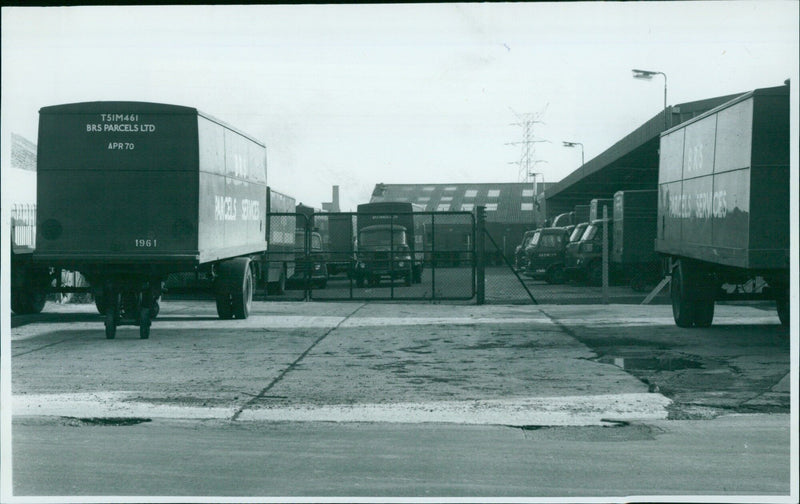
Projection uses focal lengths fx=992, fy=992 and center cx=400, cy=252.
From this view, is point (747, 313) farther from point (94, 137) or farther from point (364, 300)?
point (94, 137)

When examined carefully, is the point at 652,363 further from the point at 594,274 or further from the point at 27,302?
the point at 594,274

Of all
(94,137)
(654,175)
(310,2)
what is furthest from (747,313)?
(654,175)

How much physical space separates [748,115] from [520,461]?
7.69 metres

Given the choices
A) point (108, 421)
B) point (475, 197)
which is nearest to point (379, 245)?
point (108, 421)

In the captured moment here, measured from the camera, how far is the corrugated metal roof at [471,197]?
72375 millimetres

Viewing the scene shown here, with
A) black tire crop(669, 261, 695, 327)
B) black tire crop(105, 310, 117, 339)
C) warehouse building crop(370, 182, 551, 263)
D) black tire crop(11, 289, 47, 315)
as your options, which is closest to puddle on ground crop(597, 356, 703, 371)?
black tire crop(669, 261, 695, 327)

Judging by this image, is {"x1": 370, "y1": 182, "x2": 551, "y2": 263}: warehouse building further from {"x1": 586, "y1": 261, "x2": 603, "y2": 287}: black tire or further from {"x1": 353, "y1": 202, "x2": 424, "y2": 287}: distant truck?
{"x1": 586, "y1": 261, "x2": 603, "y2": 287}: black tire

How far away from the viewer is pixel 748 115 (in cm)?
1301

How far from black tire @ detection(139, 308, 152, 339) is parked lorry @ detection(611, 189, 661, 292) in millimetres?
16621

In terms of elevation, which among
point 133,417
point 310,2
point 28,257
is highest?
point 310,2

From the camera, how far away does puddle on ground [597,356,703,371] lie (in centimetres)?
1209

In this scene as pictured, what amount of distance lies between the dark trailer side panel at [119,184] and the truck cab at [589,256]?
18.3 m

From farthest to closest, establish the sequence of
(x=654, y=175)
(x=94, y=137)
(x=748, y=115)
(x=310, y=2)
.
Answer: (x=654, y=175) → (x=94, y=137) → (x=748, y=115) → (x=310, y=2)

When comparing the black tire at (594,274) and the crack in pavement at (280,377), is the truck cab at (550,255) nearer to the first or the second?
the black tire at (594,274)
